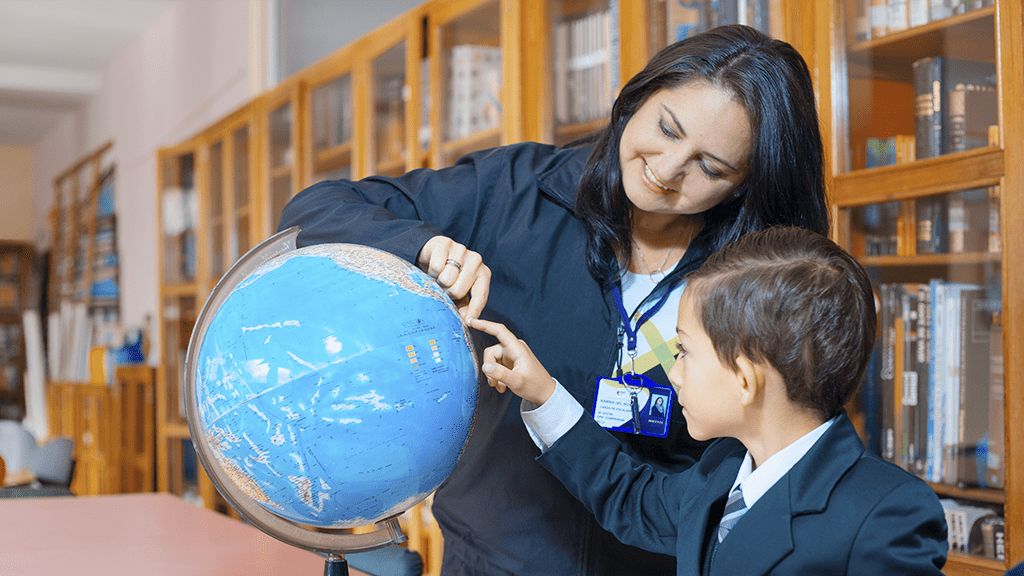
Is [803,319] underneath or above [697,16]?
underneath

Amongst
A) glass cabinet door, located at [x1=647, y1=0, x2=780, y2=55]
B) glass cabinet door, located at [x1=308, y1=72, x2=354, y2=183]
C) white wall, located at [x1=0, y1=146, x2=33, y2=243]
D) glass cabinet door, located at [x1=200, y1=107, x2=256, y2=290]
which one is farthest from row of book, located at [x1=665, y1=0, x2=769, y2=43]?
white wall, located at [x1=0, y1=146, x2=33, y2=243]

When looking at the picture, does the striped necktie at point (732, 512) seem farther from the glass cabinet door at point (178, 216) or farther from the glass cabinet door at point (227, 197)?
the glass cabinet door at point (178, 216)

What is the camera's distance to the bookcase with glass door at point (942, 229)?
1.57 m

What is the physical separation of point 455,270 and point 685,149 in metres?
0.37

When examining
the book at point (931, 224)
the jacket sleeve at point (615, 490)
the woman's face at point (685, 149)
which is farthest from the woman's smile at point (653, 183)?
the book at point (931, 224)

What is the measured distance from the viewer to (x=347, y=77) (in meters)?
3.62

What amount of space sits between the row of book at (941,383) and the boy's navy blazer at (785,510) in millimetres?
863

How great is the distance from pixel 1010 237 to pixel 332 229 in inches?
50.8

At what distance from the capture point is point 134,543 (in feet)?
5.03

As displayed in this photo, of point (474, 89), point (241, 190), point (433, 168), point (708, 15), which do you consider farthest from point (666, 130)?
point (241, 190)

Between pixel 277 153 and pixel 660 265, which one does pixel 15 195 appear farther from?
pixel 660 265

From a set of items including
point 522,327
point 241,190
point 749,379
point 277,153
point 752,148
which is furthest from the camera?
point 241,190

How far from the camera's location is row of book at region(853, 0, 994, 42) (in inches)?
70.6

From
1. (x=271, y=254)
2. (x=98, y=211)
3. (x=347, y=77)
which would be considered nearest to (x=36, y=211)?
(x=98, y=211)
